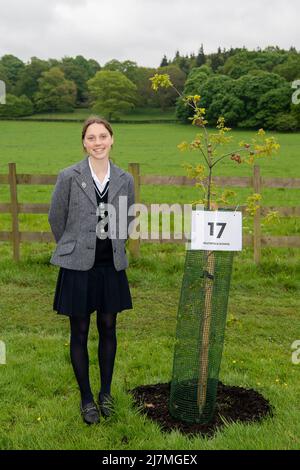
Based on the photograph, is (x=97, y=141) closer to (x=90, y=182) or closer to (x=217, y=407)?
(x=90, y=182)

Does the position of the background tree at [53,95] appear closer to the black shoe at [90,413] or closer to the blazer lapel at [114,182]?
the blazer lapel at [114,182]

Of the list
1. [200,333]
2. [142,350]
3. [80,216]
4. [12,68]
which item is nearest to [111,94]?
[12,68]

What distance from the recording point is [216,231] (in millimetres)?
3520

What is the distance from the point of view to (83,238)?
12.0 ft

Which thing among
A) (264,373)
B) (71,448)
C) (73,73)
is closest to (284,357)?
(264,373)

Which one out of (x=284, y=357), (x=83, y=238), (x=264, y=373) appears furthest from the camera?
(x=284, y=357)

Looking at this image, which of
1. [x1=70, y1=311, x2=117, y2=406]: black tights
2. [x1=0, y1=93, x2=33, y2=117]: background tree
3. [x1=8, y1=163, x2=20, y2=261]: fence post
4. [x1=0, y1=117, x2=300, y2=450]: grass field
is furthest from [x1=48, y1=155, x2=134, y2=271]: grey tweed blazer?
[x1=0, y1=93, x2=33, y2=117]: background tree

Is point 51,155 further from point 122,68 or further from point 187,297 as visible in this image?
point 122,68

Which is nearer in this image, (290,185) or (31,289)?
(31,289)

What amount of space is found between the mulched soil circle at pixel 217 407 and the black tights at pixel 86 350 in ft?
1.11

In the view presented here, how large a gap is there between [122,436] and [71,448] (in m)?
0.34

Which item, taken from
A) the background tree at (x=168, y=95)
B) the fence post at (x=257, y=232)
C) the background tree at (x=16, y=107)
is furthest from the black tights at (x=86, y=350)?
the background tree at (x=168, y=95)
